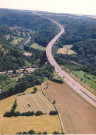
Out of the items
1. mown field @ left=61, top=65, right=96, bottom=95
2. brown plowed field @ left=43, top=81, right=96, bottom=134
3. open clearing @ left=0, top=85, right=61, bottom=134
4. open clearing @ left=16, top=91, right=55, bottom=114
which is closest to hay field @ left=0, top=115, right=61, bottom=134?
open clearing @ left=0, top=85, right=61, bottom=134

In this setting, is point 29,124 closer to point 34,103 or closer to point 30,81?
point 34,103

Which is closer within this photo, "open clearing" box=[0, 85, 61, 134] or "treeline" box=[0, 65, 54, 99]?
"open clearing" box=[0, 85, 61, 134]

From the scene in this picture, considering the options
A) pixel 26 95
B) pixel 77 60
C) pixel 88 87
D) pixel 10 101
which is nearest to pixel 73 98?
pixel 88 87

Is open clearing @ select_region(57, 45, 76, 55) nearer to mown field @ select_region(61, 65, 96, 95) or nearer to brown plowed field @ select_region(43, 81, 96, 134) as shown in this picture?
mown field @ select_region(61, 65, 96, 95)

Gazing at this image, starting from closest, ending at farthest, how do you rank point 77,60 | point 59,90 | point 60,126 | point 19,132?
point 19,132 < point 60,126 < point 59,90 < point 77,60

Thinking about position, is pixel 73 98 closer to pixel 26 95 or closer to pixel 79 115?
pixel 79 115

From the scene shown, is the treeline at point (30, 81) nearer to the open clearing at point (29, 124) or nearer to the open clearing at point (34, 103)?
the open clearing at point (34, 103)
